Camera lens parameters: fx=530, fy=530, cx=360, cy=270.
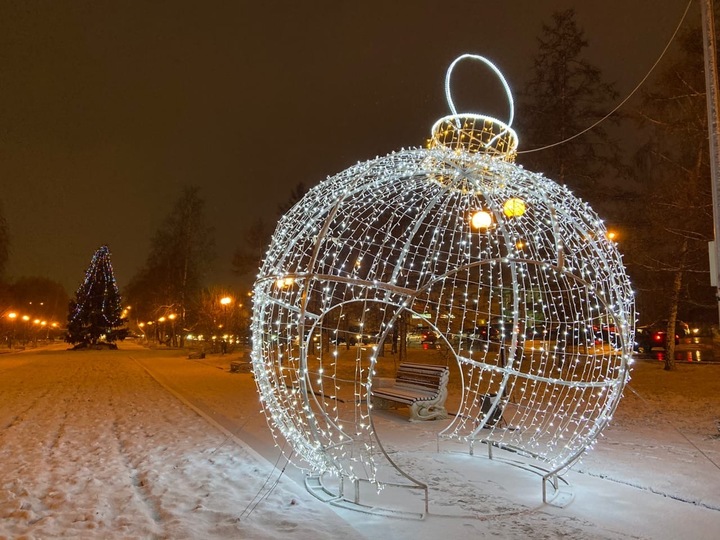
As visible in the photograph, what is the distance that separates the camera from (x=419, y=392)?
27.4ft

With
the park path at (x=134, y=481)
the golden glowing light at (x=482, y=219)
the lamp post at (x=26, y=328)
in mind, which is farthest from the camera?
the lamp post at (x=26, y=328)

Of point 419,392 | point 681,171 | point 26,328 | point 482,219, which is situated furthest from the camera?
→ point 26,328

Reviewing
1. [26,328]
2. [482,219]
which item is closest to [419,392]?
[482,219]

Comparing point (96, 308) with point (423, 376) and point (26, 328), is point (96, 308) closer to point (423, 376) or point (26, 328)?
point (26, 328)

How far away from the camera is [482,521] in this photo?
151 inches

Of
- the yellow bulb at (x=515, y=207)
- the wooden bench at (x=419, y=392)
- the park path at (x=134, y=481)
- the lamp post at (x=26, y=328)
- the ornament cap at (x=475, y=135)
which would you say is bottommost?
the lamp post at (x=26, y=328)

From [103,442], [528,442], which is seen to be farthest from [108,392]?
[528,442]

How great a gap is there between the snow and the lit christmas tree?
29.5 metres

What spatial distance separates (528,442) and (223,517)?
4.06m

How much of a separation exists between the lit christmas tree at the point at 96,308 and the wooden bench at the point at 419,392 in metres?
32.0

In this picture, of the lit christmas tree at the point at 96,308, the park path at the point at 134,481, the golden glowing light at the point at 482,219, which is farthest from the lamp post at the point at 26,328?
the golden glowing light at the point at 482,219

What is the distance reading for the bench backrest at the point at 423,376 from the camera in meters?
8.26

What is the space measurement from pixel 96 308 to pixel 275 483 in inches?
1409

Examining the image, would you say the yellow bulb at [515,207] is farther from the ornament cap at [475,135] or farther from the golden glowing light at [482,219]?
the ornament cap at [475,135]
